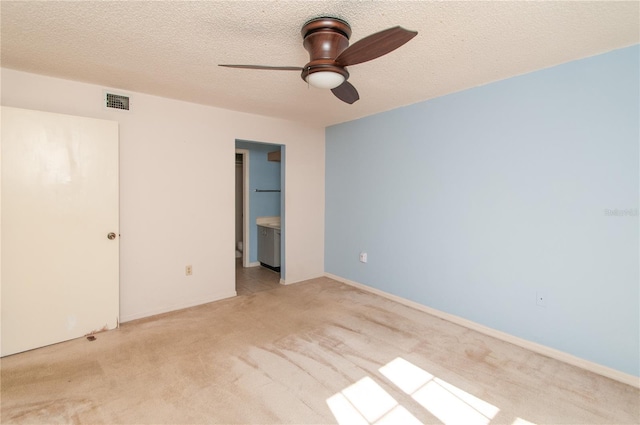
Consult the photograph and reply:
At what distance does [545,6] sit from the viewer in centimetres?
167

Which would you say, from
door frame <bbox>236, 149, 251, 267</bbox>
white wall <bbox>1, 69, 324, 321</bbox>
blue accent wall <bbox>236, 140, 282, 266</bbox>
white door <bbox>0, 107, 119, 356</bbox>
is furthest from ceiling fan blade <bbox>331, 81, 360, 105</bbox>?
door frame <bbox>236, 149, 251, 267</bbox>

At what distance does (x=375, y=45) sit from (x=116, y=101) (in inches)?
107

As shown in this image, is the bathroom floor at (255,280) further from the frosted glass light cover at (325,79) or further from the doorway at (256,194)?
the frosted glass light cover at (325,79)

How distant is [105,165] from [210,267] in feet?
5.13

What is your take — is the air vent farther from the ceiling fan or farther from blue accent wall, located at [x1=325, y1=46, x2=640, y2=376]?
blue accent wall, located at [x1=325, y1=46, x2=640, y2=376]

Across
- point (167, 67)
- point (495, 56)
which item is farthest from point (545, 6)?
point (167, 67)

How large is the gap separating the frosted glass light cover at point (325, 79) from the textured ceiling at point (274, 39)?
0.31 meters

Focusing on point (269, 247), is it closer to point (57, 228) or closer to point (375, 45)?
point (57, 228)

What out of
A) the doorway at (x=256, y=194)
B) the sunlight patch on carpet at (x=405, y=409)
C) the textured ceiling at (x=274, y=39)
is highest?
the textured ceiling at (x=274, y=39)

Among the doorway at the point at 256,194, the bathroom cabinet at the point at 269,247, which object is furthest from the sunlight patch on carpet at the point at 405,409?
the doorway at the point at 256,194

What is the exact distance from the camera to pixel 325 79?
1.85 m

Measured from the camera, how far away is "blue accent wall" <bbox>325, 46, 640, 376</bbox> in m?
2.20

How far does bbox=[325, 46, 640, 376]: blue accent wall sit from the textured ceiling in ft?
1.03

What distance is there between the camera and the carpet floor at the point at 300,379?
1842mm
